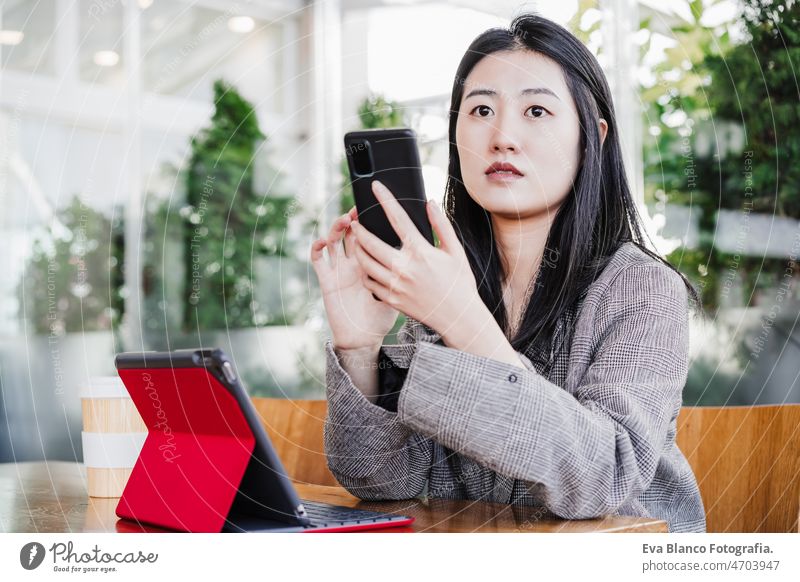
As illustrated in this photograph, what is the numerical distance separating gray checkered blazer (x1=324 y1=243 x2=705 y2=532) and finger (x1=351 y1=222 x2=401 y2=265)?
10 centimetres

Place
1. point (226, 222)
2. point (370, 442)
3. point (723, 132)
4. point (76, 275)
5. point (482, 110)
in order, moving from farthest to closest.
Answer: point (226, 222) → point (76, 275) → point (723, 132) → point (482, 110) → point (370, 442)

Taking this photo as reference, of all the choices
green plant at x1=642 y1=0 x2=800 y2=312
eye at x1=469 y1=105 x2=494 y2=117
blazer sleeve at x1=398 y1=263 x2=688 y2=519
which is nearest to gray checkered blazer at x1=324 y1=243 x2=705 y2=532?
blazer sleeve at x1=398 y1=263 x2=688 y2=519

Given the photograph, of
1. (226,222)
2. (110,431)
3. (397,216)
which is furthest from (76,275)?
(397,216)

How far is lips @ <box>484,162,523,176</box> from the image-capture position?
95cm

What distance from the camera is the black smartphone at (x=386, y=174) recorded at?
794 millimetres

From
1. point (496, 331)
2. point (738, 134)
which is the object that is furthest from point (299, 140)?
point (496, 331)

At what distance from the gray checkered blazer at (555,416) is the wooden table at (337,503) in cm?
2

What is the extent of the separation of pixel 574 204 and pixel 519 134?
117mm

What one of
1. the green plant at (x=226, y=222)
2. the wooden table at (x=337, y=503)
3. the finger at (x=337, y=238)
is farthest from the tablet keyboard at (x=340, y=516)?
the green plant at (x=226, y=222)

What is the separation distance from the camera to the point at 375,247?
798mm

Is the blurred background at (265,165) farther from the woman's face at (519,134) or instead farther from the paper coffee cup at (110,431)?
the paper coffee cup at (110,431)

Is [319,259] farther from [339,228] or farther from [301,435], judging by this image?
[301,435]

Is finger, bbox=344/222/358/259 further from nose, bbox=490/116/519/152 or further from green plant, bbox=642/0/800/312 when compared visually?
green plant, bbox=642/0/800/312
